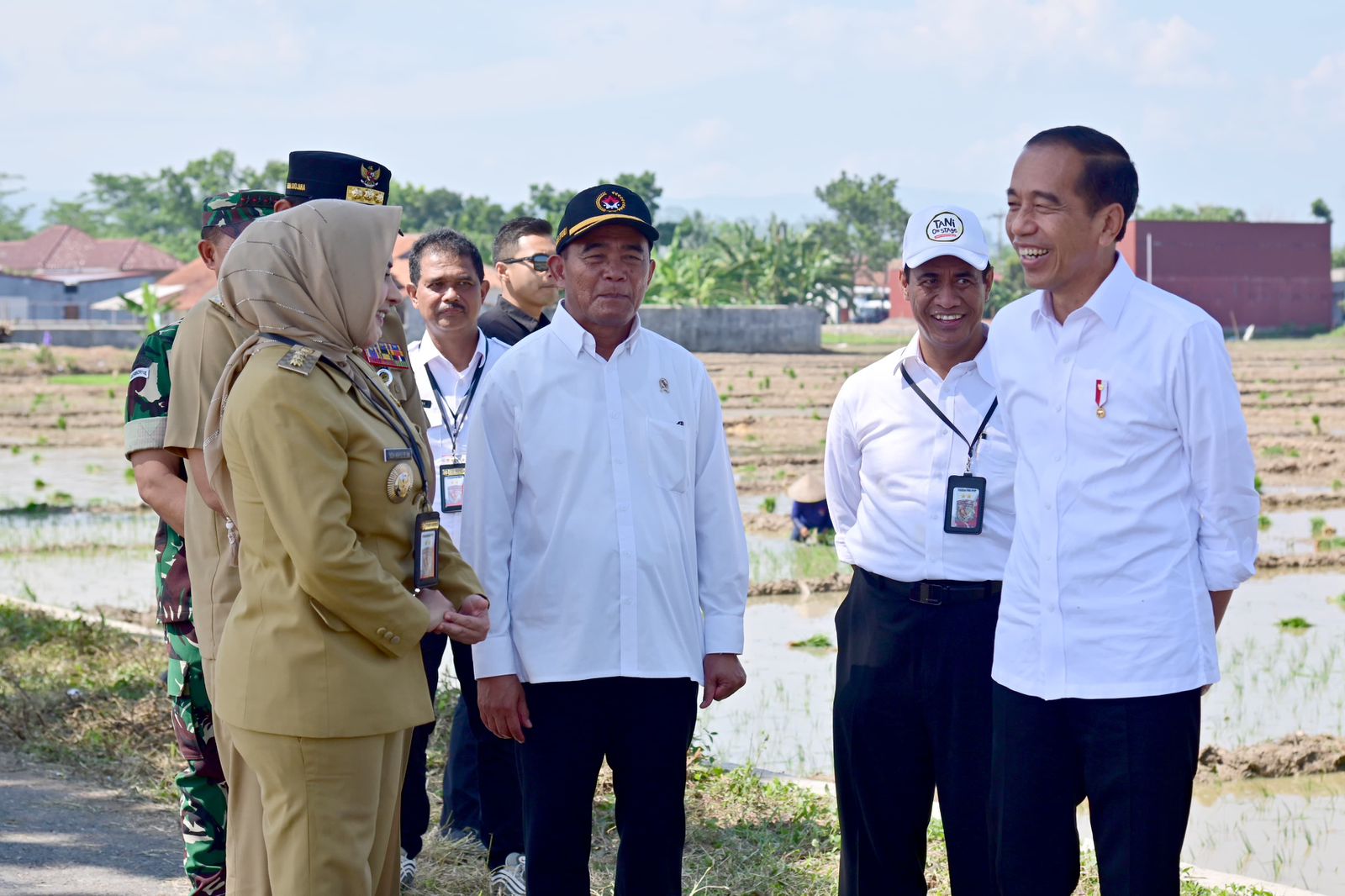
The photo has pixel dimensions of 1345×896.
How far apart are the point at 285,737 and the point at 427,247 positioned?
2221 millimetres

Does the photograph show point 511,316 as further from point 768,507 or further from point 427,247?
point 768,507

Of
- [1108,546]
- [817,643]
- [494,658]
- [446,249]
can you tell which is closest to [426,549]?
[494,658]

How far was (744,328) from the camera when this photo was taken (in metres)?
41.5

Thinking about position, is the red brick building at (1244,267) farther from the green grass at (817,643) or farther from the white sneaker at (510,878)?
the white sneaker at (510,878)

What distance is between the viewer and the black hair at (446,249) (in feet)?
15.1

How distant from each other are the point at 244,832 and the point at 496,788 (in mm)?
1326

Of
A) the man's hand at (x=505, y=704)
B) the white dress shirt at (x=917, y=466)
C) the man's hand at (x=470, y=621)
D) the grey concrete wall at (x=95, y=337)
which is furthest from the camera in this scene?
the grey concrete wall at (x=95, y=337)

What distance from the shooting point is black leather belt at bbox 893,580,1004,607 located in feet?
11.5

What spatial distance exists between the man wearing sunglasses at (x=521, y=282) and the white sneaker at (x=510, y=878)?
170 centimetres

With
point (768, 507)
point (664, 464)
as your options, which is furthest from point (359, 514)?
point (768, 507)

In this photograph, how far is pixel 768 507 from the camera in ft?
43.9

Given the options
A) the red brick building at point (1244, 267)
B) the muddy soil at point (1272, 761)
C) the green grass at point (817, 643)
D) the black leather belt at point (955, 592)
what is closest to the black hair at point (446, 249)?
the black leather belt at point (955, 592)

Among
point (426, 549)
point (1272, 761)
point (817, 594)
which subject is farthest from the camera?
point (817, 594)

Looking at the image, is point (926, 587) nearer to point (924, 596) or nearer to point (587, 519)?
point (924, 596)
